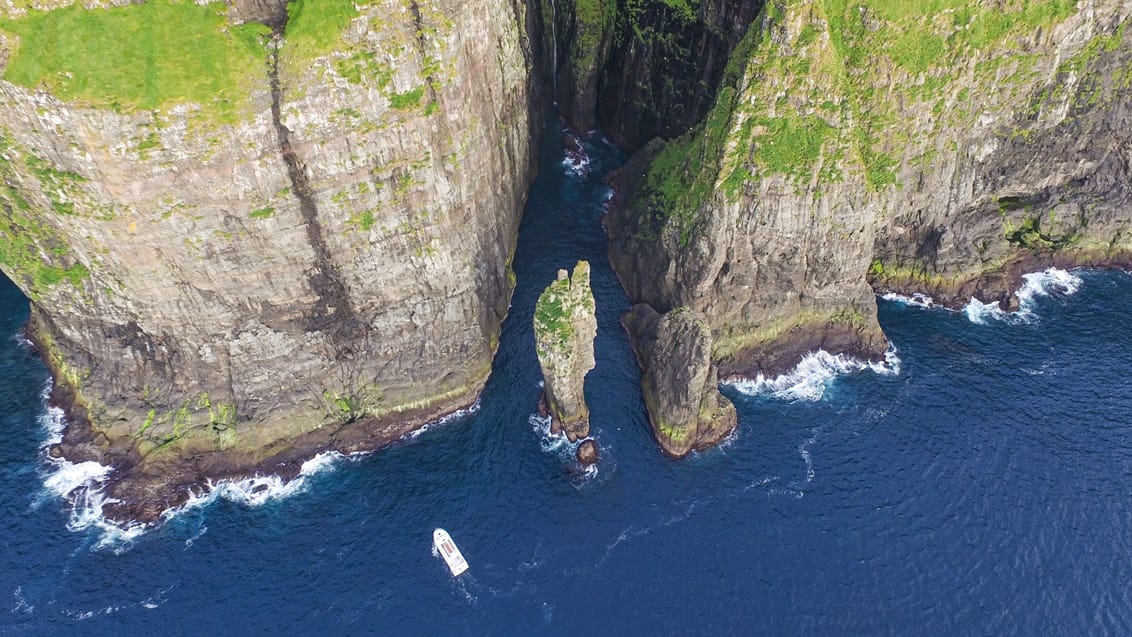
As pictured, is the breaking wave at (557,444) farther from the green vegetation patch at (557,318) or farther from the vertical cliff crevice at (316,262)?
the vertical cliff crevice at (316,262)

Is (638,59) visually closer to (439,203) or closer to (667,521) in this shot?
(439,203)

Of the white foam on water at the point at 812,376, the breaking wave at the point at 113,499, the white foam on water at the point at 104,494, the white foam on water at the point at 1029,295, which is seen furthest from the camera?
the white foam on water at the point at 1029,295

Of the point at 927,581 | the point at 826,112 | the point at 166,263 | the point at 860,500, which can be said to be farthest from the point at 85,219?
the point at 927,581

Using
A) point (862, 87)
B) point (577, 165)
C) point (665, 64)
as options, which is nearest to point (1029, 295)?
point (862, 87)

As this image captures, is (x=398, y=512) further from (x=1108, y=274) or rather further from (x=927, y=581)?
(x=1108, y=274)

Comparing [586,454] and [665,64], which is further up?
[665,64]

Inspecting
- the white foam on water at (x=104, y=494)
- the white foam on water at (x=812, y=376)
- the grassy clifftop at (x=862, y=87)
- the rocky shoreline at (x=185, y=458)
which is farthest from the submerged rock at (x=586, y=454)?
the grassy clifftop at (x=862, y=87)

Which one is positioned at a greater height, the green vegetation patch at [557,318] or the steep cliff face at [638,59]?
the steep cliff face at [638,59]

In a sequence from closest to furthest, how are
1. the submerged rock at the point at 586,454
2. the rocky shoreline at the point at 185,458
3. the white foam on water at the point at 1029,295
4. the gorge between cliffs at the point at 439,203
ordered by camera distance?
1. the gorge between cliffs at the point at 439,203
2. the rocky shoreline at the point at 185,458
3. the submerged rock at the point at 586,454
4. the white foam on water at the point at 1029,295
